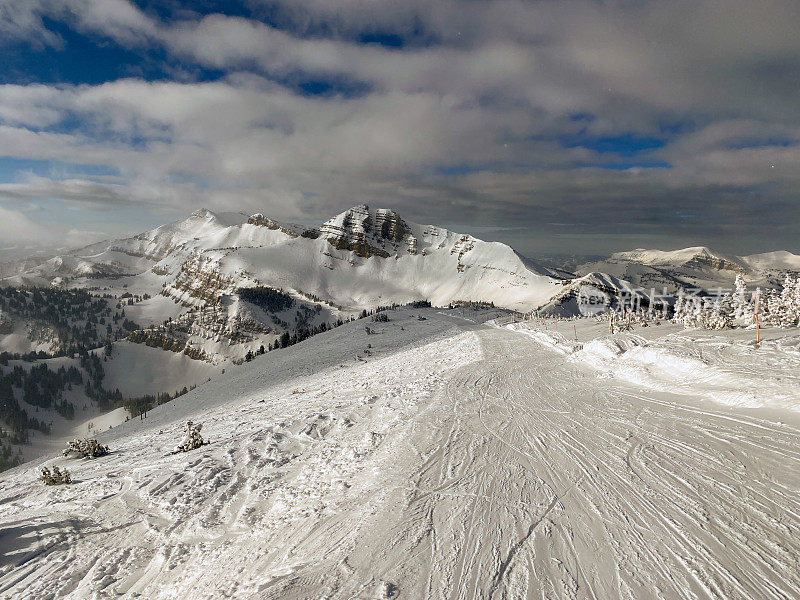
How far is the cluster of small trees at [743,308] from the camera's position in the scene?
60.5 ft

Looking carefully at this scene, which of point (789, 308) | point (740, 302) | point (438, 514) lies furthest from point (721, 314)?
point (438, 514)

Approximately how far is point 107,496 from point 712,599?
10374 mm

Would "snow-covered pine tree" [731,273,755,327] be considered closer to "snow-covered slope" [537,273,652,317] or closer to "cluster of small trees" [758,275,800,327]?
"cluster of small trees" [758,275,800,327]

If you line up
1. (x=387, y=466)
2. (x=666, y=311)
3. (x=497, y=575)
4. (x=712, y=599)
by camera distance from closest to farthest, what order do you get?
(x=712, y=599), (x=497, y=575), (x=387, y=466), (x=666, y=311)

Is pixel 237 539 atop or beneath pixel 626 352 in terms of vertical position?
beneath

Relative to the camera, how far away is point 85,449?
1265 cm

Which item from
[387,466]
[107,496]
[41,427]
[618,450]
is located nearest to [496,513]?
[387,466]

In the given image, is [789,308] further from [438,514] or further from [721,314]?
[438,514]

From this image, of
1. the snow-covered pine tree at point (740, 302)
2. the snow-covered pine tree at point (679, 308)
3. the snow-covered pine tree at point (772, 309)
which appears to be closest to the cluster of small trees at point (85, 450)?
the snow-covered pine tree at point (772, 309)

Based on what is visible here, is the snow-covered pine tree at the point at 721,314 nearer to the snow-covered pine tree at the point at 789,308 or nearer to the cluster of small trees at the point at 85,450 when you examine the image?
the snow-covered pine tree at the point at 789,308

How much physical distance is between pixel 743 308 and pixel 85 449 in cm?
3461

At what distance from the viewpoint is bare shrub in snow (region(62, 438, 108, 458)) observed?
41.2 feet

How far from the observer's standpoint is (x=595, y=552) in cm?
499

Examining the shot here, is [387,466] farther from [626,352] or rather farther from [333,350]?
[333,350]
